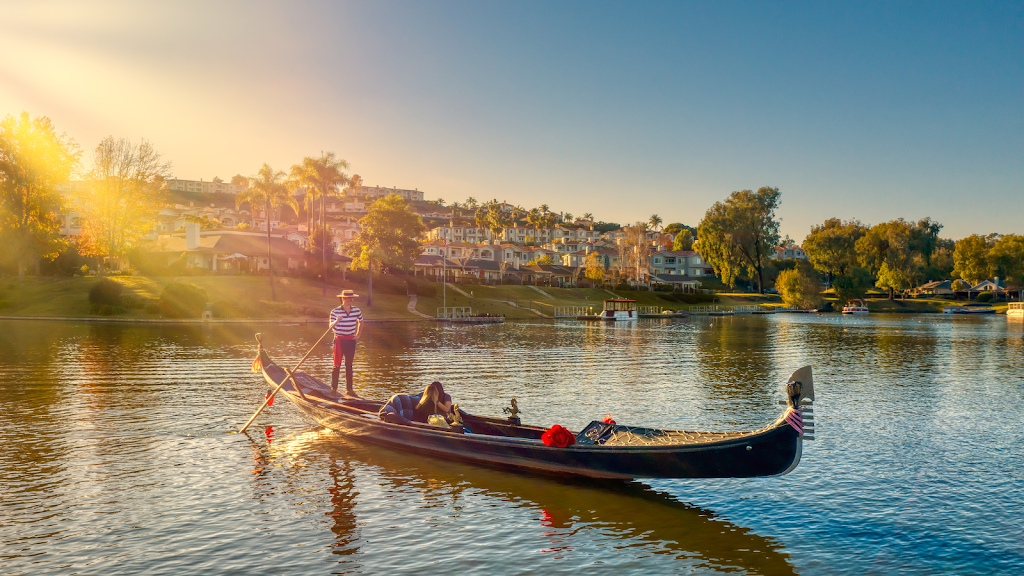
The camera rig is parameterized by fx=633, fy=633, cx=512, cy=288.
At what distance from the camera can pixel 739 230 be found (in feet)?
426

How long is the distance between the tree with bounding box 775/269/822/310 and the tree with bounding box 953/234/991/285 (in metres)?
42.2

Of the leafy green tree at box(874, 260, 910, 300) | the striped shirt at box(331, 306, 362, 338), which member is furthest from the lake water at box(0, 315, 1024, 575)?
the leafy green tree at box(874, 260, 910, 300)

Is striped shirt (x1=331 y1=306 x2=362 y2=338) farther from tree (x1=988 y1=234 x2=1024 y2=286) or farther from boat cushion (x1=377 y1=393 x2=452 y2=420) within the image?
tree (x1=988 y1=234 x2=1024 y2=286)

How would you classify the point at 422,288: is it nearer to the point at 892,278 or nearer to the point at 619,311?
the point at 619,311

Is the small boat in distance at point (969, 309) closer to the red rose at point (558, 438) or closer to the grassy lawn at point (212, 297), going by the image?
the grassy lawn at point (212, 297)

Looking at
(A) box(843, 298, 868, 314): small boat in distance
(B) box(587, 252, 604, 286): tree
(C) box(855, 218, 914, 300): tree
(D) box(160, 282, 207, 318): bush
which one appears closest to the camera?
(D) box(160, 282, 207, 318): bush

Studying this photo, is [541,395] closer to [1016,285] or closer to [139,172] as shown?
[139,172]

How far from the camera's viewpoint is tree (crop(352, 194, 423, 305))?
254 ft

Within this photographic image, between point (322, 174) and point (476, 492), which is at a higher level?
point (322, 174)

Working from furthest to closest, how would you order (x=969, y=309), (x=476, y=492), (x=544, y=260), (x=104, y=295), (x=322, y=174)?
(x=544, y=260) → (x=969, y=309) → (x=322, y=174) → (x=104, y=295) → (x=476, y=492)

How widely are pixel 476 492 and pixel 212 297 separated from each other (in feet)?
192

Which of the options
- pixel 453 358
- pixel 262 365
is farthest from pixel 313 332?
pixel 262 365

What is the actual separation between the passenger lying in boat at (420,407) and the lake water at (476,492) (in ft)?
3.39

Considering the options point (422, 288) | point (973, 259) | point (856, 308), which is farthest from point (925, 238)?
point (422, 288)
